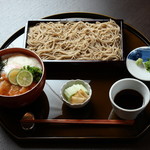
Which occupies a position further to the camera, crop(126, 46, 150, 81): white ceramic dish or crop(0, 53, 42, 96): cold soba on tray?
crop(126, 46, 150, 81): white ceramic dish

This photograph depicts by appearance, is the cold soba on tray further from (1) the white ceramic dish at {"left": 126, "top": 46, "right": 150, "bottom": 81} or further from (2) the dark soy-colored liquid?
(1) the white ceramic dish at {"left": 126, "top": 46, "right": 150, "bottom": 81}

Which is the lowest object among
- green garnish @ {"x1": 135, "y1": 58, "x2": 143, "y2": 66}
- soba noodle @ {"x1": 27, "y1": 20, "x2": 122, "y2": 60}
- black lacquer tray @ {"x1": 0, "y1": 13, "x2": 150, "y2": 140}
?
black lacquer tray @ {"x1": 0, "y1": 13, "x2": 150, "y2": 140}

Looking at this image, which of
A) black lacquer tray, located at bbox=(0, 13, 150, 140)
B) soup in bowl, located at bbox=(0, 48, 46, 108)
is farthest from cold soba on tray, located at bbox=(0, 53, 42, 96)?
black lacquer tray, located at bbox=(0, 13, 150, 140)

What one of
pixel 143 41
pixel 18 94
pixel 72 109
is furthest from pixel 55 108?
pixel 143 41

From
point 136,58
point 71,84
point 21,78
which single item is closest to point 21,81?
point 21,78

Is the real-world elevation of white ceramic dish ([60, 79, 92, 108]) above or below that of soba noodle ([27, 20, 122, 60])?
below

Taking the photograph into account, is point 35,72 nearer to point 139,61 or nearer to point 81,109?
point 81,109
